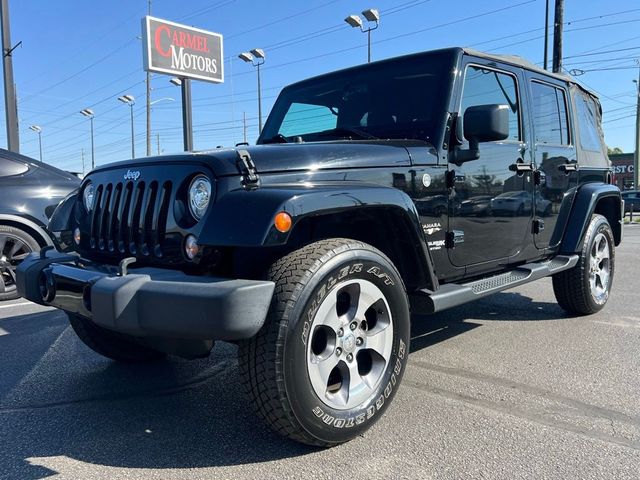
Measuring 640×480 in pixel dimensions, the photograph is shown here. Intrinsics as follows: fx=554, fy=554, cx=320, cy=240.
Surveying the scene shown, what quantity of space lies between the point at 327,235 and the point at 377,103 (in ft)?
4.41

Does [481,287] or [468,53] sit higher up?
[468,53]

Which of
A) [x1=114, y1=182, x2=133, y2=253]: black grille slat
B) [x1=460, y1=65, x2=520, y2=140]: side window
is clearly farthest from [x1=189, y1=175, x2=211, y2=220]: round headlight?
[x1=460, y1=65, x2=520, y2=140]: side window

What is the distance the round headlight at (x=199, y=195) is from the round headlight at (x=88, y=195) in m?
0.90

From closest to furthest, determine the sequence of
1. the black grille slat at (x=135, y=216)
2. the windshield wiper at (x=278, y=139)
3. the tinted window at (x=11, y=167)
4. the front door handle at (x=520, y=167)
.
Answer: the black grille slat at (x=135, y=216) → the front door handle at (x=520, y=167) → the windshield wiper at (x=278, y=139) → the tinted window at (x=11, y=167)

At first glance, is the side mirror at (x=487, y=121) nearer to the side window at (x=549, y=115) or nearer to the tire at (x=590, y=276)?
the side window at (x=549, y=115)

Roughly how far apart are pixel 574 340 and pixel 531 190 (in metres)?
1.21

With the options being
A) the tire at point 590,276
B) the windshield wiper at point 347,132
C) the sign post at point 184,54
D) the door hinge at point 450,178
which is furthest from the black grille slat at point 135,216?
the sign post at point 184,54

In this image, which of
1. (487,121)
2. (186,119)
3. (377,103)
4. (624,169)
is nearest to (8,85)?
(186,119)

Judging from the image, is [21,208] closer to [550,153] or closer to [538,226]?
[538,226]

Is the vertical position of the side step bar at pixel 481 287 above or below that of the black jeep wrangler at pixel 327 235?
below

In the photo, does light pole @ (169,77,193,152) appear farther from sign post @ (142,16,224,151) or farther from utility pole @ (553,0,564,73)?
utility pole @ (553,0,564,73)

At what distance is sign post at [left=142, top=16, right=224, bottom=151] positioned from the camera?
16344 millimetres

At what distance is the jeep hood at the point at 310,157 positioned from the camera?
2.55 metres

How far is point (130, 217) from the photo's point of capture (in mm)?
2787
